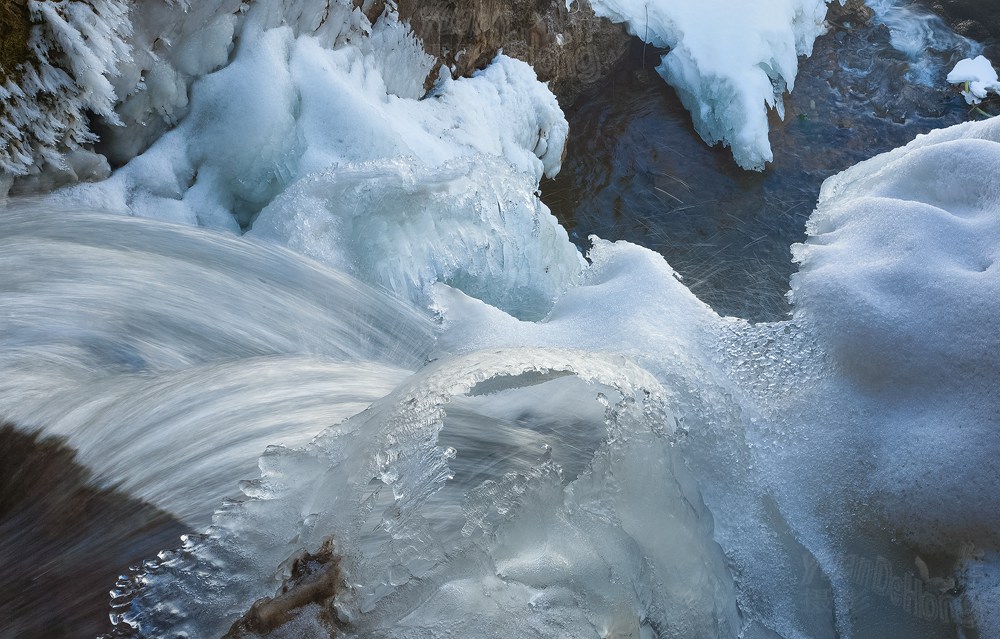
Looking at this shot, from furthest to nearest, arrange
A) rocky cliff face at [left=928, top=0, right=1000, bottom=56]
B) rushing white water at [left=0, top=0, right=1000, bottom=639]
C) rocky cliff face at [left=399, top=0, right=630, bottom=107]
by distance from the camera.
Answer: rocky cliff face at [left=928, top=0, right=1000, bottom=56]
rocky cliff face at [left=399, top=0, right=630, bottom=107]
rushing white water at [left=0, top=0, right=1000, bottom=639]

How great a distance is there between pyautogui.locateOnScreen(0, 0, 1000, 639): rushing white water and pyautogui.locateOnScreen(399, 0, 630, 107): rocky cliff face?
1017 mm

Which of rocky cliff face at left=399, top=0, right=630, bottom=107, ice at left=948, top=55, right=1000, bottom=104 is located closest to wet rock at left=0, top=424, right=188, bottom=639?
rocky cliff face at left=399, top=0, right=630, bottom=107

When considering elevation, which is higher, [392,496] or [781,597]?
[392,496]

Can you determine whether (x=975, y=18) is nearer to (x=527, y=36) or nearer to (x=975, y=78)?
(x=975, y=78)

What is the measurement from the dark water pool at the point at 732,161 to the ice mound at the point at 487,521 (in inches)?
96.2

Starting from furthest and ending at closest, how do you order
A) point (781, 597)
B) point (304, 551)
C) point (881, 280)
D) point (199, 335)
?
1. point (881, 280)
2. point (199, 335)
3. point (781, 597)
4. point (304, 551)

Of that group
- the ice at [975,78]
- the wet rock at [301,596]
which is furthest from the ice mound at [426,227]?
the ice at [975,78]

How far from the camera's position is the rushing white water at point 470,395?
5.16 feet

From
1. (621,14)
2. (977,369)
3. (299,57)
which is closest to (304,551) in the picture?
(977,369)

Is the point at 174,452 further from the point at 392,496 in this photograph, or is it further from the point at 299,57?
the point at 299,57

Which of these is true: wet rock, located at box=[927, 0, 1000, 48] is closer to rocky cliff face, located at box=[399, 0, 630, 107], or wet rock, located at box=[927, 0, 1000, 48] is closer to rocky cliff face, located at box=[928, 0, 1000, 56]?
rocky cliff face, located at box=[928, 0, 1000, 56]

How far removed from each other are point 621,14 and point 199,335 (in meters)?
4.65

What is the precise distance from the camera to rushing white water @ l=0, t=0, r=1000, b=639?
1572mm

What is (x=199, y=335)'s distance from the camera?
2262mm
